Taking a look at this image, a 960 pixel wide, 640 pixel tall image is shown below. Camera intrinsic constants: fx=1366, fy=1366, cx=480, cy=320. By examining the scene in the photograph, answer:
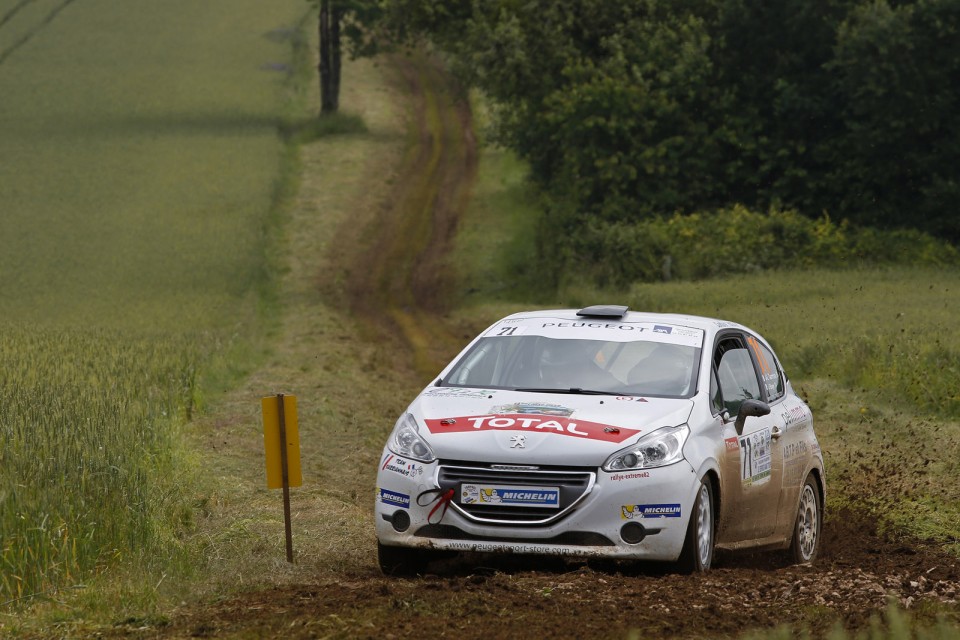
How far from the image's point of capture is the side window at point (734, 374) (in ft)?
29.9

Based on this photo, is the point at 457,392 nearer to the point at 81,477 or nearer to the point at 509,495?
the point at 509,495

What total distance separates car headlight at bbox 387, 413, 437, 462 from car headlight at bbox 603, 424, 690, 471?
3.51 feet

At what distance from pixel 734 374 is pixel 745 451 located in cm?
86

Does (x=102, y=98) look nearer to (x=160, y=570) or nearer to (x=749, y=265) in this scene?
(x=749, y=265)

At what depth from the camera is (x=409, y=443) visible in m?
8.19

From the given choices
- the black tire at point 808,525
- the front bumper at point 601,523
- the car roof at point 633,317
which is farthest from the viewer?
the black tire at point 808,525

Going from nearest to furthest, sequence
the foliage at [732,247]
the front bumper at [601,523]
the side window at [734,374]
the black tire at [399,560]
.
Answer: the front bumper at [601,523]
the black tire at [399,560]
the side window at [734,374]
the foliage at [732,247]

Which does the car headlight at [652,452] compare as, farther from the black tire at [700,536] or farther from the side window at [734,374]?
the side window at [734,374]

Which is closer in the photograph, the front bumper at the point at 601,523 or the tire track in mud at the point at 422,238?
the front bumper at the point at 601,523

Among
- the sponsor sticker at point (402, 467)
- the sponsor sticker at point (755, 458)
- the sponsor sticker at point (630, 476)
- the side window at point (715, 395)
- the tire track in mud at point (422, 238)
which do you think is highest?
the side window at point (715, 395)

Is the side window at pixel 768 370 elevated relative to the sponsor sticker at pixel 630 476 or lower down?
lower down

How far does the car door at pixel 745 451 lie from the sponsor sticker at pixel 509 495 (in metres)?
1.28

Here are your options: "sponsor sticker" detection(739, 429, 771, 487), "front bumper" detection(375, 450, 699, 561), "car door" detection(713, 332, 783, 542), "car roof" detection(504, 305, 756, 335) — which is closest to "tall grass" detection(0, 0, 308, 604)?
"front bumper" detection(375, 450, 699, 561)

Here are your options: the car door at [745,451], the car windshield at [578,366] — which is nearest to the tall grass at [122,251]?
the car windshield at [578,366]
